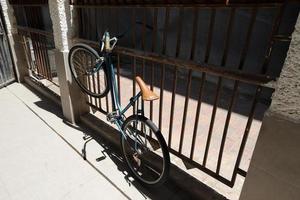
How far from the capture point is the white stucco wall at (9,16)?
4461 millimetres

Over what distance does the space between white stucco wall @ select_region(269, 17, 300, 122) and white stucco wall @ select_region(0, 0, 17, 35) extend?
4984 mm

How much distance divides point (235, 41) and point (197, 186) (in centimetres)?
409

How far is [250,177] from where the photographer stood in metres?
1.66

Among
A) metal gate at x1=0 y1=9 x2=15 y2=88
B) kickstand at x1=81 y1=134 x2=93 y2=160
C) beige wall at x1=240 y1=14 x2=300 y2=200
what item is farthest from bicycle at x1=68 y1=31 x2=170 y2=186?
metal gate at x1=0 y1=9 x2=15 y2=88

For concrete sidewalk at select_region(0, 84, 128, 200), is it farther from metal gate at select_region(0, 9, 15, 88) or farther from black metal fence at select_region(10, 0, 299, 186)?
metal gate at select_region(0, 9, 15, 88)

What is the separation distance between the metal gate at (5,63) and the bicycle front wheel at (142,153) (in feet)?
12.1

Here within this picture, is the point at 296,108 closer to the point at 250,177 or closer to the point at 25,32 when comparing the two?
the point at 250,177

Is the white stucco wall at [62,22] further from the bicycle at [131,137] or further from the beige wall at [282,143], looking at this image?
the beige wall at [282,143]

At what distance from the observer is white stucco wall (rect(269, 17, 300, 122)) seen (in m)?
1.25

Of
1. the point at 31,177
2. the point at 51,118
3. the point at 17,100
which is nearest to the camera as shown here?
the point at 31,177

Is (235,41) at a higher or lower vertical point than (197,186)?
higher

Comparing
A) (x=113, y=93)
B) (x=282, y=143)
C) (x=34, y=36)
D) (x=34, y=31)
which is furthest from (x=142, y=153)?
(x=34, y=36)

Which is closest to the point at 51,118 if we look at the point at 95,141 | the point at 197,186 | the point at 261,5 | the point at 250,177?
the point at 95,141

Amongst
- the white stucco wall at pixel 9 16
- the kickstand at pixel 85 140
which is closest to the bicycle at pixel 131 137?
the kickstand at pixel 85 140
